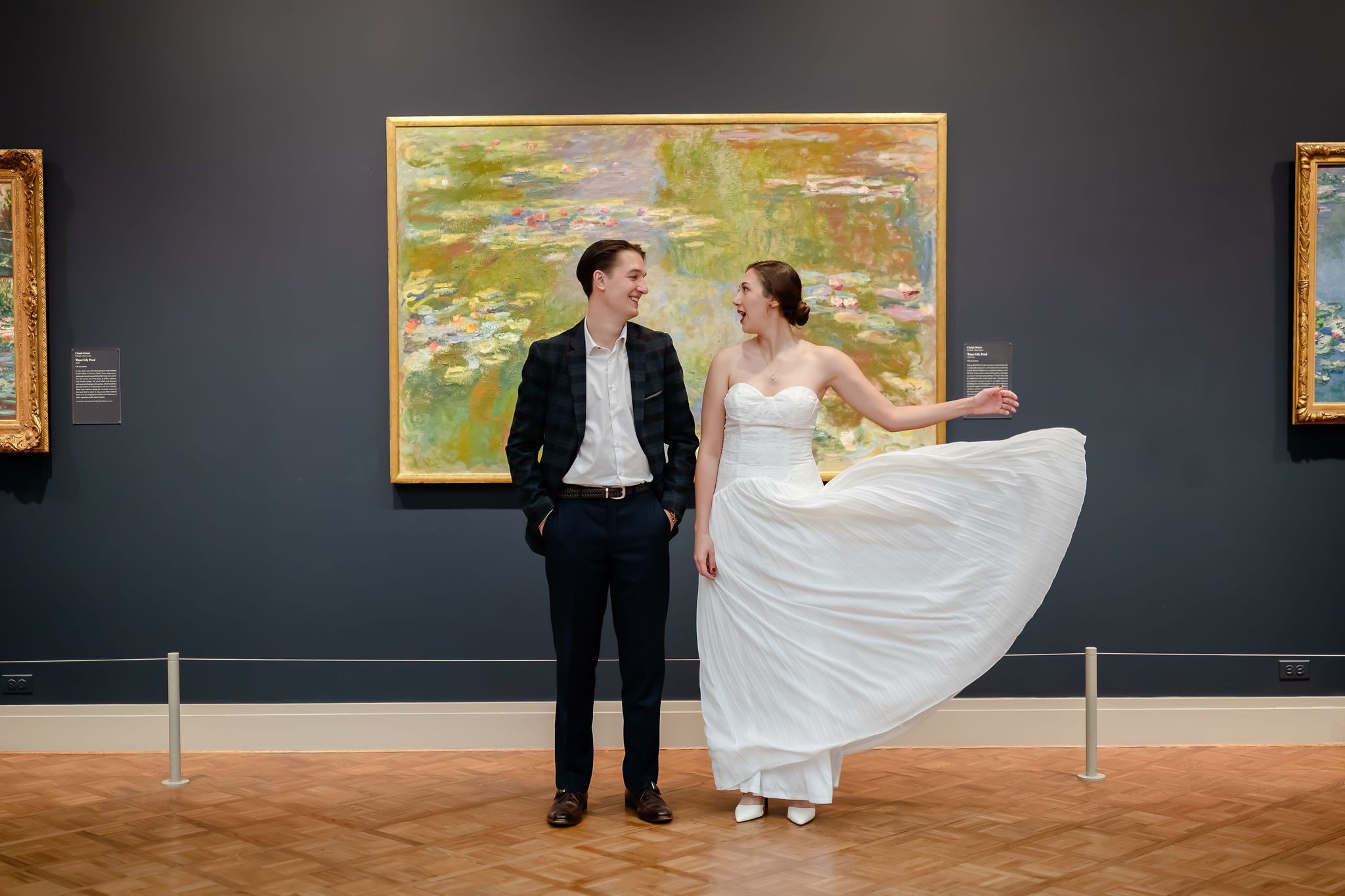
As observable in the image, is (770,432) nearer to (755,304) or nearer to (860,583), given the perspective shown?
(755,304)

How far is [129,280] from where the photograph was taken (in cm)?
501

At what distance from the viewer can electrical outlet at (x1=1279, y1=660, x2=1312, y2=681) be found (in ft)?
16.6

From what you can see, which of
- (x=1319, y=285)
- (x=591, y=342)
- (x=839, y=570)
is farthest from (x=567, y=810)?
(x=1319, y=285)

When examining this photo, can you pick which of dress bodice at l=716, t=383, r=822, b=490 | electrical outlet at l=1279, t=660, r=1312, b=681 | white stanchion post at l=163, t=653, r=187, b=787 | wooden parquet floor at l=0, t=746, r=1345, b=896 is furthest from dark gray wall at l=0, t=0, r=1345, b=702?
dress bodice at l=716, t=383, r=822, b=490

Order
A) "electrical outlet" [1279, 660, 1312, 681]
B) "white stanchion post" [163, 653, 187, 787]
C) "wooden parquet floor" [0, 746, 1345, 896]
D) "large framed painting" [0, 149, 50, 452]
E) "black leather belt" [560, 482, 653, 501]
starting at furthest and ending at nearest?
"electrical outlet" [1279, 660, 1312, 681] < "large framed painting" [0, 149, 50, 452] < "white stanchion post" [163, 653, 187, 787] < "black leather belt" [560, 482, 653, 501] < "wooden parquet floor" [0, 746, 1345, 896]

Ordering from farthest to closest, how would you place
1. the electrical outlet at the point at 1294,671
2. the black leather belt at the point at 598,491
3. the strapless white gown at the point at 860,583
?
1. the electrical outlet at the point at 1294,671
2. the black leather belt at the point at 598,491
3. the strapless white gown at the point at 860,583

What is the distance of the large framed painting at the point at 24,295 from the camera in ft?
16.1

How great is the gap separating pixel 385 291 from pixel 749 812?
264cm

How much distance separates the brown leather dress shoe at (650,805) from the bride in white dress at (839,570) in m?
0.20

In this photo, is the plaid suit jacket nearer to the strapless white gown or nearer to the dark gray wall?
the strapless white gown

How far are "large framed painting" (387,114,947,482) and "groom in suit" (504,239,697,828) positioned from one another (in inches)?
42.4

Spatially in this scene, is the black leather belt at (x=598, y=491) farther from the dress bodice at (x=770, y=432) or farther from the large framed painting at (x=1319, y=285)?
the large framed painting at (x=1319, y=285)

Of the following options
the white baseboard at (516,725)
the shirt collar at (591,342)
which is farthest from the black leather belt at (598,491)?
the white baseboard at (516,725)

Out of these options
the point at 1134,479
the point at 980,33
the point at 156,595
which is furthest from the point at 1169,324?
the point at 156,595
